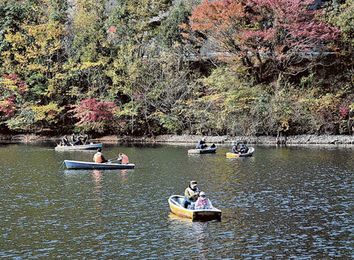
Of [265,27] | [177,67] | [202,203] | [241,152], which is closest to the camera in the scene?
[202,203]

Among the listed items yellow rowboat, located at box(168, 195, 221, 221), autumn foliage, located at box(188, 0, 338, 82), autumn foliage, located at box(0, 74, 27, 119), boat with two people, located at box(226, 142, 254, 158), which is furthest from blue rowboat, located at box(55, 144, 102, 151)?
yellow rowboat, located at box(168, 195, 221, 221)

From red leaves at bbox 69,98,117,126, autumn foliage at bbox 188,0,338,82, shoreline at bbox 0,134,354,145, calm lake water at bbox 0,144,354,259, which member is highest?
autumn foliage at bbox 188,0,338,82

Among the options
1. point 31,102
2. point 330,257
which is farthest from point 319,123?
point 330,257

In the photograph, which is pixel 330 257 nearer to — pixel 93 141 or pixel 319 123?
pixel 319 123

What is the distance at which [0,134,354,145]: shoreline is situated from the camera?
52.9 meters

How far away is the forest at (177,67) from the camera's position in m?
54.5

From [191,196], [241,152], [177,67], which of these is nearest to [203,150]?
[241,152]

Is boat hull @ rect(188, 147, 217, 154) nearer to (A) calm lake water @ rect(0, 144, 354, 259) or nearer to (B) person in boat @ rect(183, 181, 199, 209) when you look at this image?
(A) calm lake water @ rect(0, 144, 354, 259)

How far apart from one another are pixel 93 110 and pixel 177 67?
10.6 m

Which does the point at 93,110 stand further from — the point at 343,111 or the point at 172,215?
the point at 172,215

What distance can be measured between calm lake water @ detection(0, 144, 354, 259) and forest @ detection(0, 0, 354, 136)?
55.0 ft

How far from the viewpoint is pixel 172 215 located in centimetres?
2275

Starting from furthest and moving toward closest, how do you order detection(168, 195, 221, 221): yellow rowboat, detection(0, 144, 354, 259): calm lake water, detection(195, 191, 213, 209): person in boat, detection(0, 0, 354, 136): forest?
detection(0, 0, 354, 136): forest < detection(195, 191, 213, 209): person in boat < detection(168, 195, 221, 221): yellow rowboat < detection(0, 144, 354, 259): calm lake water

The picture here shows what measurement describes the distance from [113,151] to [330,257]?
1309 inches
